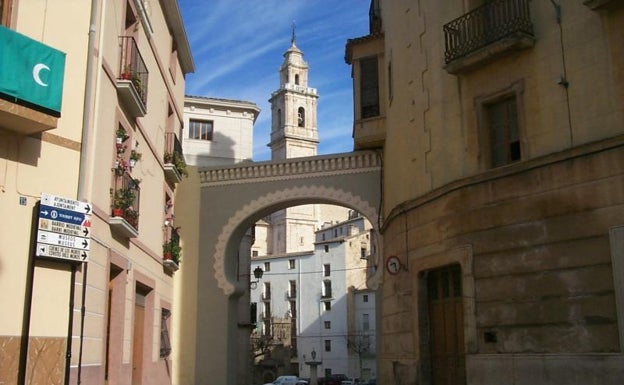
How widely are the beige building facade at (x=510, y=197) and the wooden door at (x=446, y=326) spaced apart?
37 millimetres

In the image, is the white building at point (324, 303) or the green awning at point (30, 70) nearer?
the green awning at point (30, 70)

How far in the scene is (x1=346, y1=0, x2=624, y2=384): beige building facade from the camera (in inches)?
417

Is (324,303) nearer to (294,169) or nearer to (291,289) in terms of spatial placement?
(291,289)

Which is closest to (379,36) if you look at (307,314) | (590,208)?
(590,208)

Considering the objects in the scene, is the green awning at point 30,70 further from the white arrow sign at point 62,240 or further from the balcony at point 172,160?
the balcony at point 172,160

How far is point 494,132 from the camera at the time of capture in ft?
43.3

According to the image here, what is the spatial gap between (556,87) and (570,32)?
0.89 m

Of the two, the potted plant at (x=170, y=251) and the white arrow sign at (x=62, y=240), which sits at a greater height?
the potted plant at (x=170, y=251)

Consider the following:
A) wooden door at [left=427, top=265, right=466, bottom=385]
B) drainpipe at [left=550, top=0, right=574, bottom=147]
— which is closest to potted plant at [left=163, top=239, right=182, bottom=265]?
wooden door at [left=427, top=265, right=466, bottom=385]

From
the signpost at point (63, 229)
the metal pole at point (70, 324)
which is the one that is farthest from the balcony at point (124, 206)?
the metal pole at point (70, 324)

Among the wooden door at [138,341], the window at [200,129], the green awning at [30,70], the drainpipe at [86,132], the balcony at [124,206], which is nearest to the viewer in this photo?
the green awning at [30,70]

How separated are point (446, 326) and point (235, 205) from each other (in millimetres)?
10918

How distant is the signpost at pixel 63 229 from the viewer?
33.6ft

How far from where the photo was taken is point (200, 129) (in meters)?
29.7
